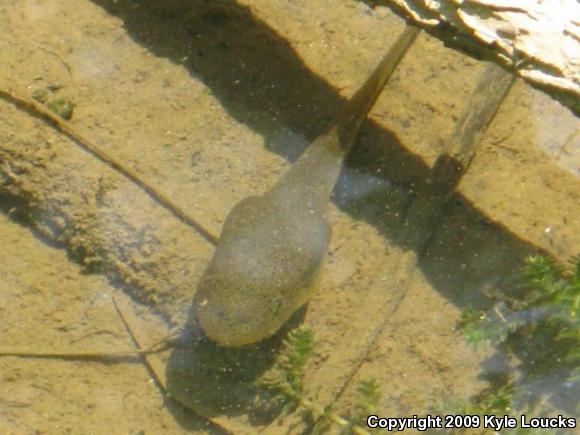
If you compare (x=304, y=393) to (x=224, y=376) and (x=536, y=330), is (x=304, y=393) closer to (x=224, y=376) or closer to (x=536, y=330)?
(x=224, y=376)

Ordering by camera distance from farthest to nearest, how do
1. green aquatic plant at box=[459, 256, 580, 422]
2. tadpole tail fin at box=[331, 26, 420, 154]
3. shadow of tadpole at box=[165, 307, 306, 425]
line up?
1. tadpole tail fin at box=[331, 26, 420, 154]
2. shadow of tadpole at box=[165, 307, 306, 425]
3. green aquatic plant at box=[459, 256, 580, 422]

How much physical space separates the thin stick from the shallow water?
0.03 metres

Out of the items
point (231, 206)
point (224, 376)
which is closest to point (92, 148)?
point (231, 206)

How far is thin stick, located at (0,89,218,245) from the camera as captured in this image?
13.3 feet

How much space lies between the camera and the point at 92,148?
13.3 feet

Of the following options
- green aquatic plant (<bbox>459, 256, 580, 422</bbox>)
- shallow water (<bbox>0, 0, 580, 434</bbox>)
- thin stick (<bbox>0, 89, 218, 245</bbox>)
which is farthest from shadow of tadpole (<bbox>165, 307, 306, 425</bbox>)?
green aquatic plant (<bbox>459, 256, 580, 422</bbox>)

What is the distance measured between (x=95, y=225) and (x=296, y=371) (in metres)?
1.35

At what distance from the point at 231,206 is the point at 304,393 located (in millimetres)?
1100

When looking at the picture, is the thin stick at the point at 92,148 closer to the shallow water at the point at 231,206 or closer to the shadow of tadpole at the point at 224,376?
the shallow water at the point at 231,206

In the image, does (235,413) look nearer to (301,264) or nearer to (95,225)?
(301,264)

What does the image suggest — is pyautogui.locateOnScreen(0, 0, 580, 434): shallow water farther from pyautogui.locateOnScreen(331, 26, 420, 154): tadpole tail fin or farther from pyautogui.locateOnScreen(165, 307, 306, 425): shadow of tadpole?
pyautogui.locateOnScreen(331, 26, 420, 154): tadpole tail fin

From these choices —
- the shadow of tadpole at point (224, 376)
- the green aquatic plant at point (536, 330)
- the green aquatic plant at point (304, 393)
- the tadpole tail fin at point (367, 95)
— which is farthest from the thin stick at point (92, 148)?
the green aquatic plant at point (536, 330)

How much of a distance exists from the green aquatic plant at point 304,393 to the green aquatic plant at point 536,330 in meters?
0.61

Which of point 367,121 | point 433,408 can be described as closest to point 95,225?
point 367,121
